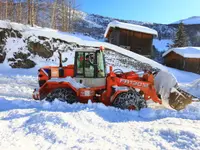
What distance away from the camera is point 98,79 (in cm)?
827

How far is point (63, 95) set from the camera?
8250 millimetres

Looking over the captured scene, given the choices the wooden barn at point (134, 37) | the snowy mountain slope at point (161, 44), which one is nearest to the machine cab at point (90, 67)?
the wooden barn at point (134, 37)

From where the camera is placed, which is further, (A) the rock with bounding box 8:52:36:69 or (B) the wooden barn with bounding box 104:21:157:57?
(B) the wooden barn with bounding box 104:21:157:57

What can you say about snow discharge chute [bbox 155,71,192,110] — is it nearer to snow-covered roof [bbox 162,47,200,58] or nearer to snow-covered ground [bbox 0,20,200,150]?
snow-covered ground [bbox 0,20,200,150]

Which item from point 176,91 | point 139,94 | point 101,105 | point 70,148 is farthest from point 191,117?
point 70,148

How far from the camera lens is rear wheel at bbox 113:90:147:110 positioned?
25.4ft

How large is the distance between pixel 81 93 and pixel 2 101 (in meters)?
2.39

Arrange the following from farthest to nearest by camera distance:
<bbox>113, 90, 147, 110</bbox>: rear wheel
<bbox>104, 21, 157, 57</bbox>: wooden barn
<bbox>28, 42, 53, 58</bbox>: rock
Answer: <bbox>104, 21, 157, 57</bbox>: wooden barn → <bbox>28, 42, 53, 58</bbox>: rock → <bbox>113, 90, 147, 110</bbox>: rear wheel

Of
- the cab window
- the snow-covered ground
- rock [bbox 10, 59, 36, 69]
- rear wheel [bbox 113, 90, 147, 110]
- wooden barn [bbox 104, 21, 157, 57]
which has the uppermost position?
wooden barn [bbox 104, 21, 157, 57]

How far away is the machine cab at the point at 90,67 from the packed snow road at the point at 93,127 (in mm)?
889

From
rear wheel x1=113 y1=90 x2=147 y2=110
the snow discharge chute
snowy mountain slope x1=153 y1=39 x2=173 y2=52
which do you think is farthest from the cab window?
snowy mountain slope x1=153 y1=39 x2=173 y2=52

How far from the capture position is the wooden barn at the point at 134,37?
32.9 metres

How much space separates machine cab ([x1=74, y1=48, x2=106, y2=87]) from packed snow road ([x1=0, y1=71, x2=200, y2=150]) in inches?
35.0

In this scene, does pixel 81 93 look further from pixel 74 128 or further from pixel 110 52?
pixel 110 52
